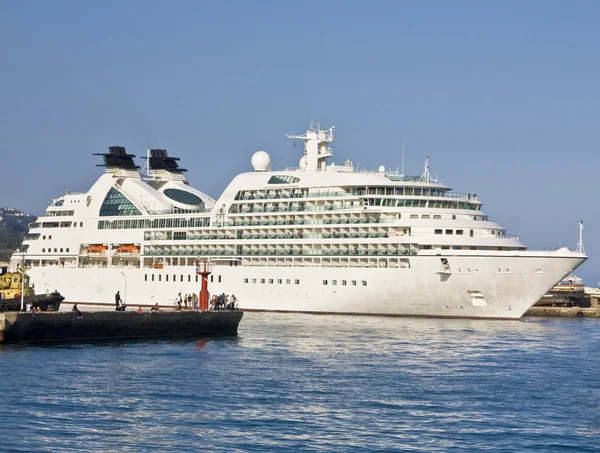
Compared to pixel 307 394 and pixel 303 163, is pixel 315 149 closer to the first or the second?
pixel 303 163

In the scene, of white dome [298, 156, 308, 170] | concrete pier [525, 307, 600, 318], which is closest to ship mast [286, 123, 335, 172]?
white dome [298, 156, 308, 170]

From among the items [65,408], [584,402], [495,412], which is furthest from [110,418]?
[584,402]

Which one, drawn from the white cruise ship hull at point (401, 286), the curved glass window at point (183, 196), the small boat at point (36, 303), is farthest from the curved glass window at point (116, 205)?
the small boat at point (36, 303)

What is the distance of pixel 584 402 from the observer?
34875 mm

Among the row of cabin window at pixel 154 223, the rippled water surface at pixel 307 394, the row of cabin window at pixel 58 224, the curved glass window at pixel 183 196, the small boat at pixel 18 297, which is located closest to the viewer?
the rippled water surface at pixel 307 394

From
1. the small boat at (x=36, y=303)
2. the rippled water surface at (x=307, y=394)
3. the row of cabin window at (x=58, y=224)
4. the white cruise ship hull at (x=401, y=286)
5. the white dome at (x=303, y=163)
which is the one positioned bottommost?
the rippled water surface at (x=307, y=394)

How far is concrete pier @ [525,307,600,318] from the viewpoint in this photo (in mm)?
82500

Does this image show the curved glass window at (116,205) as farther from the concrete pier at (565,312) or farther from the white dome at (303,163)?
the concrete pier at (565,312)

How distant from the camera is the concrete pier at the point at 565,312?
82.5 meters

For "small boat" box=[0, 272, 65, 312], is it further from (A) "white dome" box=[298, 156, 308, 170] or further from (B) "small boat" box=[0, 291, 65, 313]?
(A) "white dome" box=[298, 156, 308, 170]

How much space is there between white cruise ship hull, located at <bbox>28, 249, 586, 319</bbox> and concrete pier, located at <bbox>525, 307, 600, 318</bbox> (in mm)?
18686

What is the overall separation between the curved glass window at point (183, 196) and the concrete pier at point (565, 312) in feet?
93.6

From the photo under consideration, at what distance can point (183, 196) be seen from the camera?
8762 cm

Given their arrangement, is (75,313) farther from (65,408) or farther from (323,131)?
(323,131)
